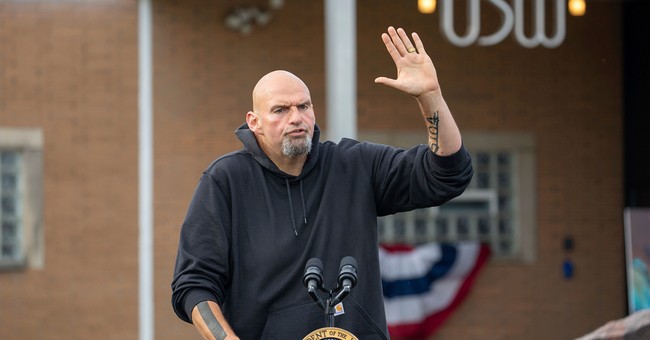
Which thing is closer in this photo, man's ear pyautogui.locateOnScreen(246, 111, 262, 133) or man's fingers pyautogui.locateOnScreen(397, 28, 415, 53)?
man's fingers pyautogui.locateOnScreen(397, 28, 415, 53)

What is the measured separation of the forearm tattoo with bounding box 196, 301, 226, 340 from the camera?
3514 mm

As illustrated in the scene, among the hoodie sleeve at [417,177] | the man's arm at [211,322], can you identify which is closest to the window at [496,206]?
the hoodie sleeve at [417,177]

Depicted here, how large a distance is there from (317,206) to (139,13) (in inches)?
263

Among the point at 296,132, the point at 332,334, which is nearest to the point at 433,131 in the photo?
the point at 296,132

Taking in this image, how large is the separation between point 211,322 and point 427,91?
0.95 meters

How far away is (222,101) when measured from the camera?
1046 centimetres

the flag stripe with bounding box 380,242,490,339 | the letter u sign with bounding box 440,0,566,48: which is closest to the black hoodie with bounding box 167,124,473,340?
the letter u sign with bounding box 440,0,566,48

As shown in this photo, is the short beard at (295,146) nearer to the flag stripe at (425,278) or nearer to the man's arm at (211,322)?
the man's arm at (211,322)

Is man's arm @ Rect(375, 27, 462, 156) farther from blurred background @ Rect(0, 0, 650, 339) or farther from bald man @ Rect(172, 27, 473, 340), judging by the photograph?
blurred background @ Rect(0, 0, 650, 339)

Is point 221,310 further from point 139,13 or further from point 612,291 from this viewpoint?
point 612,291

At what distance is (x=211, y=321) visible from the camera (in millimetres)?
3535

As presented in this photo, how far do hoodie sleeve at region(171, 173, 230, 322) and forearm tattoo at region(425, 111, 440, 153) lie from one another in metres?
0.69

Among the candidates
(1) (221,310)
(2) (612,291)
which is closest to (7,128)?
(2) (612,291)

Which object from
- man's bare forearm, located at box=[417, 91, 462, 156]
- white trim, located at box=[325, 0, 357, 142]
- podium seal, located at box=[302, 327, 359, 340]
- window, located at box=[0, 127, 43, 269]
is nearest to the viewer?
podium seal, located at box=[302, 327, 359, 340]
